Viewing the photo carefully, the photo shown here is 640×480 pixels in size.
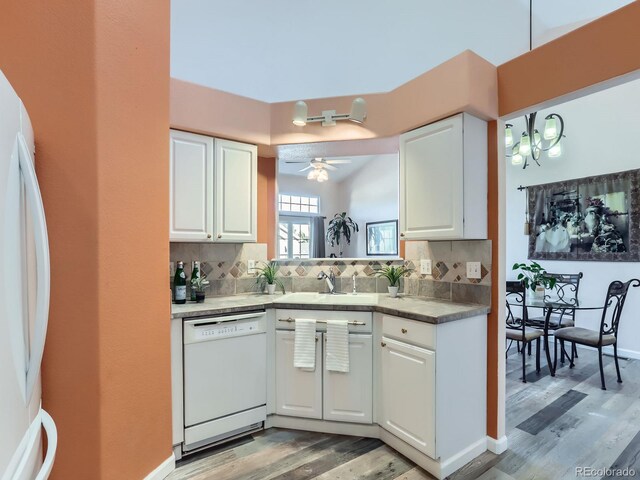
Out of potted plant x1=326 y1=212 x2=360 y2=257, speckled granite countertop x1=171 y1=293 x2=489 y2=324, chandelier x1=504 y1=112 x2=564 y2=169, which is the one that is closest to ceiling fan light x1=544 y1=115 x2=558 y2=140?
chandelier x1=504 y1=112 x2=564 y2=169

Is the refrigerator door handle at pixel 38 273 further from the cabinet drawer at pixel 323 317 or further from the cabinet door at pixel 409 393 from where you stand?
the cabinet door at pixel 409 393

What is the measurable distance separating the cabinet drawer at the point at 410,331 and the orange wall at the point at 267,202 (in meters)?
1.32

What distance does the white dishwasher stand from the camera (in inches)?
80.9

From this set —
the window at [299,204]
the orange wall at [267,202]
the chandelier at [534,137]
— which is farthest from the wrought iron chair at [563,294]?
the window at [299,204]

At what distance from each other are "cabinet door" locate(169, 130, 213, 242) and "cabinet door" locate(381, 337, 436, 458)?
153 centimetres

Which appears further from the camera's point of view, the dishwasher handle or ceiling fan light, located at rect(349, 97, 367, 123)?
ceiling fan light, located at rect(349, 97, 367, 123)

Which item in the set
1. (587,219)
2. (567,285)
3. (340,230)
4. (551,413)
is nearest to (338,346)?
(551,413)

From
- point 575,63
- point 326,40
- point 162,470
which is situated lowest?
point 162,470

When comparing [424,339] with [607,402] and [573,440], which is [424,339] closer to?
[573,440]

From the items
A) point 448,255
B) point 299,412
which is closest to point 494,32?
point 448,255

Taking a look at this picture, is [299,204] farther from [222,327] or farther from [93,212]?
[93,212]

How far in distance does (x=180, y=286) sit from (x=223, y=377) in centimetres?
71

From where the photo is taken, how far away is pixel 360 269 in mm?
2857

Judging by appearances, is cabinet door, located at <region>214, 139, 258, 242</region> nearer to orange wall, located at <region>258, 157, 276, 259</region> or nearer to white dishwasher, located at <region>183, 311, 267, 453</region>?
orange wall, located at <region>258, 157, 276, 259</region>
